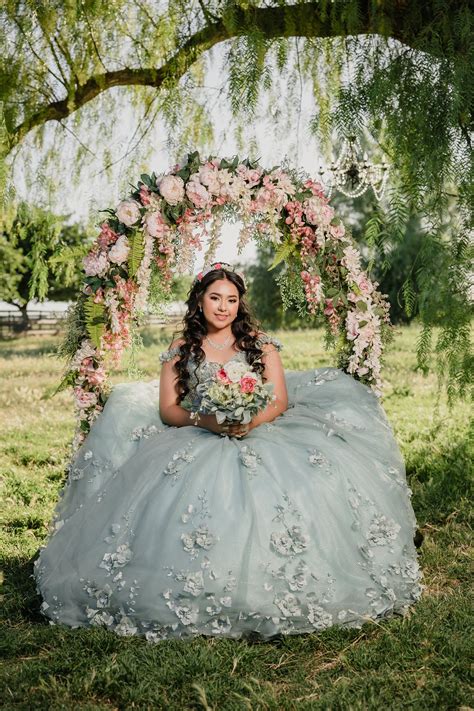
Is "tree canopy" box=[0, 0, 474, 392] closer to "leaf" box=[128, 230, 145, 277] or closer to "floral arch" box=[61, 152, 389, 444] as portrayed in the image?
"floral arch" box=[61, 152, 389, 444]

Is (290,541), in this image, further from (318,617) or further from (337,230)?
(337,230)

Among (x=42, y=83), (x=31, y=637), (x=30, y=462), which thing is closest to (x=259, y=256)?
(x=30, y=462)

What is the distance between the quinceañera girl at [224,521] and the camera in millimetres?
3953

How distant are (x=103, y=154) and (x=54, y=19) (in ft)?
3.33

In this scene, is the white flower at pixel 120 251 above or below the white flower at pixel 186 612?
above

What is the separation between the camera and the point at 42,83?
5586mm

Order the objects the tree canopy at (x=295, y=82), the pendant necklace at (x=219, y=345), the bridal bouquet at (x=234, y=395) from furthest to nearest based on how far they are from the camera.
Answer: the pendant necklace at (x=219, y=345) < the tree canopy at (x=295, y=82) < the bridal bouquet at (x=234, y=395)

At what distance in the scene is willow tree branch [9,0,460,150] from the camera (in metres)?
4.85

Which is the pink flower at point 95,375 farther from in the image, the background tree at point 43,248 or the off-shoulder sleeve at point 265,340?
the off-shoulder sleeve at point 265,340

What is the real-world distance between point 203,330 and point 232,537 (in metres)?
1.54

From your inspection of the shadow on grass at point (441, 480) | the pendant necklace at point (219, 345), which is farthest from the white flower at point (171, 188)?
the shadow on grass at point (441, 480)

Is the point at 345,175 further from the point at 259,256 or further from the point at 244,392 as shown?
the point at 259,256

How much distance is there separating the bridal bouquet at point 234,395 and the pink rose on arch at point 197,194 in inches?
44.6

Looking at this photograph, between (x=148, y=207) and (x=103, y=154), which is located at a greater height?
(x=103, y=154)
